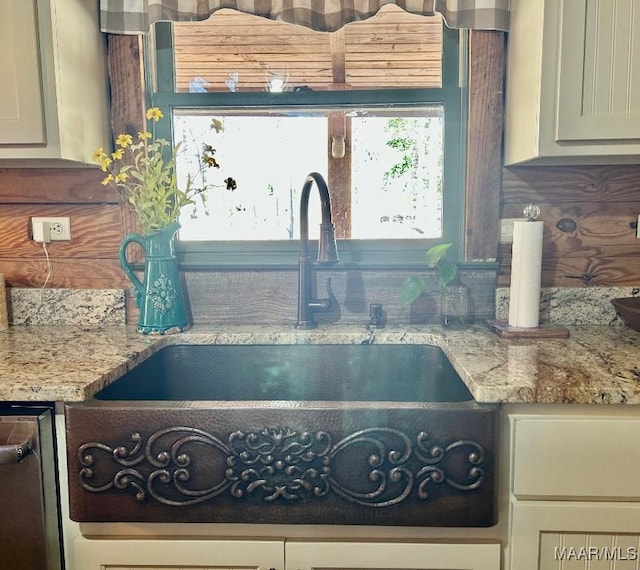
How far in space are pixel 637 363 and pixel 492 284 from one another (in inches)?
20.4

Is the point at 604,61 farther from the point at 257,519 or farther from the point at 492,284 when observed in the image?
the point at 257,519

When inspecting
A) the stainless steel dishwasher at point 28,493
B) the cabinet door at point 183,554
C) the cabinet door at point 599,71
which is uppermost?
the cabinet door at point 599,71

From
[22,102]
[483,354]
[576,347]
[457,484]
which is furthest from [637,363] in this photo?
[22,102]

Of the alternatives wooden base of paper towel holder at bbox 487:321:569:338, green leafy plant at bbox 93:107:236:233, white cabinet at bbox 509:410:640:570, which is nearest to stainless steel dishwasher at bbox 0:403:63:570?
green leafy plant at bbox 93:107:236:233

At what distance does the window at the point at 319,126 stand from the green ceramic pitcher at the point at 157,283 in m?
0.18

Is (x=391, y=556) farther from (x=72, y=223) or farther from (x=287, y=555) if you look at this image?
(x=72, y=223)

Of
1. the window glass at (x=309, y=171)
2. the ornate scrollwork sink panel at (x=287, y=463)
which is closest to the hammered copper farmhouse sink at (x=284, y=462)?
the ornate scrollwork sink panel at (x=287, y=463)

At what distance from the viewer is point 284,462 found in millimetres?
1020

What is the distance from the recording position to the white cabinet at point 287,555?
104cm

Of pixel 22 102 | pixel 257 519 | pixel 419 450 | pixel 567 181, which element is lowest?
pixel 257 519

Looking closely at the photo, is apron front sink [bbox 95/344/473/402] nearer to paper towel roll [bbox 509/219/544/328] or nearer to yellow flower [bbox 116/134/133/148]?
paper towel roll [bbox 509/219/544/328]

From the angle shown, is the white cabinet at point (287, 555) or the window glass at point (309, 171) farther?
the window glass at point (309, 171)

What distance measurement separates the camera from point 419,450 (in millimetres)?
1014

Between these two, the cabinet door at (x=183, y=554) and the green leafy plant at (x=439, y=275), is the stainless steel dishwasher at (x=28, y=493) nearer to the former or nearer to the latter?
the cabinet door at (x=183, y=554)
